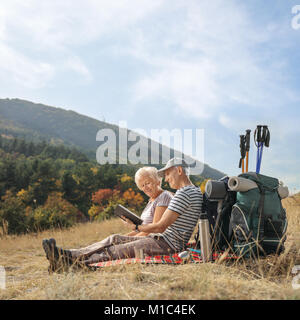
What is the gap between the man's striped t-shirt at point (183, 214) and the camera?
338cm

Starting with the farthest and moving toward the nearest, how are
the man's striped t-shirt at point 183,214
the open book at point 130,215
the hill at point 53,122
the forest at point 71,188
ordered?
the hill at point 53,122, the forest at point 71,188, the open book at point 130,215, the man's striped t-shirt at point 183,214

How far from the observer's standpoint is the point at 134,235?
394 centimetres

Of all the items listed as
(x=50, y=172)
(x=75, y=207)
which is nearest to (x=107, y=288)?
(x=75, y=207)

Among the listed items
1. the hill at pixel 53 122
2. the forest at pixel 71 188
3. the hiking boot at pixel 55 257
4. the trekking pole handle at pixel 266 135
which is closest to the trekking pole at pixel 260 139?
the trekking pole handle at pixel 266 135

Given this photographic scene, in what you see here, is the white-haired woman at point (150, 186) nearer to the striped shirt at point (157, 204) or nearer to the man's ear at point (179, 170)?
the striped shirt at point (157, 204)

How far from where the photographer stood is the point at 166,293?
217cm

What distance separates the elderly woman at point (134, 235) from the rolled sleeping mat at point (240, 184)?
0.86 meters

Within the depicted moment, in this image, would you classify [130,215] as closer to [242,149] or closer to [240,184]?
[240,184]

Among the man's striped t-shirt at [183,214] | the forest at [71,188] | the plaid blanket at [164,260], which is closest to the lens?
the plaid blanket at [164,260]

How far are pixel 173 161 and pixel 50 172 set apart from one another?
32289mm

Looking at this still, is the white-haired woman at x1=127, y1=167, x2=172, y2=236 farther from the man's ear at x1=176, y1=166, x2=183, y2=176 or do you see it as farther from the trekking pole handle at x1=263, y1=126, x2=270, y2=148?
the trekking pole handle at x1=263, y1=126, x2=270, y2=148

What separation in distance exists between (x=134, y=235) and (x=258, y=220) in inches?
59.0

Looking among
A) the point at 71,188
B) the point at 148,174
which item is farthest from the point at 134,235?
the point at 71,188
